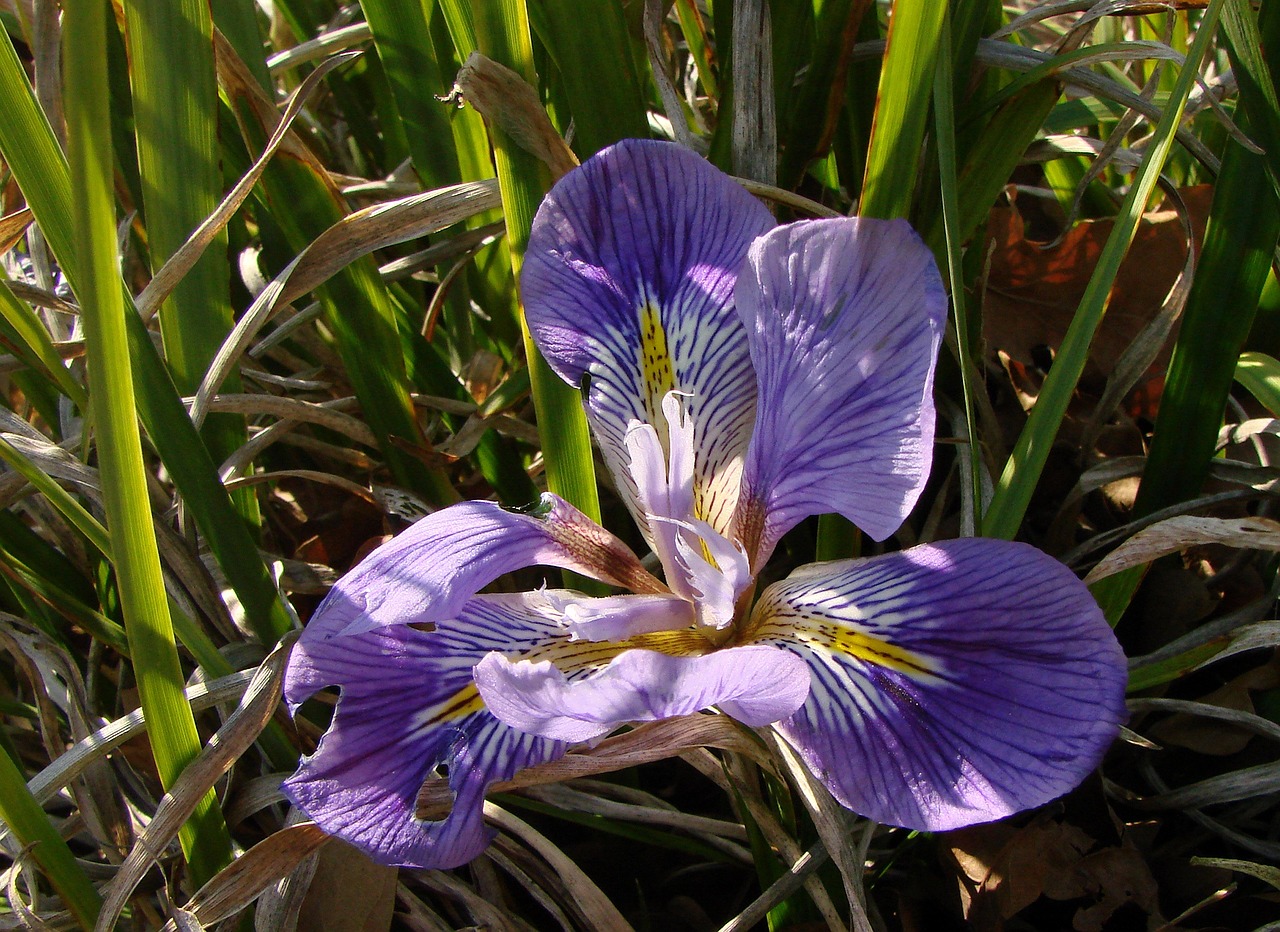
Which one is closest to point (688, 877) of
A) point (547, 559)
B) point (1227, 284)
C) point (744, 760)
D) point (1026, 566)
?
point (744, 760)

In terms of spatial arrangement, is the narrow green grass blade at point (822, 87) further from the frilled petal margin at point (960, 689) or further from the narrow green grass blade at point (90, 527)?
the narrow green grass blade at point (90, 527)

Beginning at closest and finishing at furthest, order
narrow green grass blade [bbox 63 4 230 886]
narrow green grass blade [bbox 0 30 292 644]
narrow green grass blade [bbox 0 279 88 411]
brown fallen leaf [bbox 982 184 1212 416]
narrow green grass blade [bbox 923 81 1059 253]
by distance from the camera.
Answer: narrow green grass blade [bbox 63 4 230 886] < narrow green grass blade [bbox 0 30 292 644] < narrow green grass blade [bbox 0 279 88 411] < narrow green grass blade [bbox 923 81 1059 253] < brown fallen leaf [bbox 982 184 1212 416]

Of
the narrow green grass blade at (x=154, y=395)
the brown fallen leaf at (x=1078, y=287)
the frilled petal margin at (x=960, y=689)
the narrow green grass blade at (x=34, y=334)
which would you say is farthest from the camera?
the brown fallen leaf at (x=1078, y=287)

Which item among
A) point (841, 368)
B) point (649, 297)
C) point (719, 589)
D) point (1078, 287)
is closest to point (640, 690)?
point (719, 589)

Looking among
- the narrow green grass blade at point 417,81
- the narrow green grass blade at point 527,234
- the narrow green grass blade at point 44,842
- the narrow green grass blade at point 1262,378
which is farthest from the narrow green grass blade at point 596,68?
the narrow green grass blade at point 44,842

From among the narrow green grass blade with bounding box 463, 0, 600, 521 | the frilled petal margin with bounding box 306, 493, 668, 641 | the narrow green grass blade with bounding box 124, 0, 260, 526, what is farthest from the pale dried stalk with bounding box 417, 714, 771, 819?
the narrow green grass blade with bounding box 124, 0, 260, 526

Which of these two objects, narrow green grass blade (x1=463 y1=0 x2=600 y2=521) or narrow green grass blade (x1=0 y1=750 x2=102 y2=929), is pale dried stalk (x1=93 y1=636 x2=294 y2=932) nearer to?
narrow green grass blade (x1=0 y1=750 x2=102 y2=929)

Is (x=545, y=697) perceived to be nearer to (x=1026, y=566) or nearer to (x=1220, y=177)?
(x=1026, y=566)
